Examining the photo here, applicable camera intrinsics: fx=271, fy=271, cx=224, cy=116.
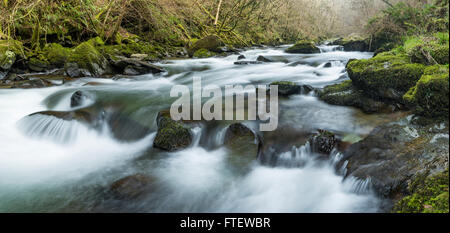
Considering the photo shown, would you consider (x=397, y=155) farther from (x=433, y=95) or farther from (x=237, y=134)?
(x=237, y=134)

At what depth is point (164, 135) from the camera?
4.30 metres

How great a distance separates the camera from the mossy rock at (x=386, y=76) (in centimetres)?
417

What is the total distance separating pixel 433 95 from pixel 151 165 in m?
3.63

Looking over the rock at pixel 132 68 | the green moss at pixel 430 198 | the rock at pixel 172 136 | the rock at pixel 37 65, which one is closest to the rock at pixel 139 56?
the rock at pixel 132 68

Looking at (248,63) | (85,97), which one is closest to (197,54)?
(248,63)

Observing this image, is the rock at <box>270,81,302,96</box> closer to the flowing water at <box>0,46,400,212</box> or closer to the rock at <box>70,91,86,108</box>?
the flowing water at <box>0,46,400,212</box>

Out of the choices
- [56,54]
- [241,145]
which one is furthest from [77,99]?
[56,54]

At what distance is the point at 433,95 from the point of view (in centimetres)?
300

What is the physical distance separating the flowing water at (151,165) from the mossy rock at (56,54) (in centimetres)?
263

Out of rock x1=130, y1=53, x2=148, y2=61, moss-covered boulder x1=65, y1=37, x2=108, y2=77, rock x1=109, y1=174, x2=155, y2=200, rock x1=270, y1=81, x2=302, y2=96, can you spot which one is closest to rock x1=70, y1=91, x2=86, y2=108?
moss-covered boulder x1=65, y1=37, x2=108, y2=77

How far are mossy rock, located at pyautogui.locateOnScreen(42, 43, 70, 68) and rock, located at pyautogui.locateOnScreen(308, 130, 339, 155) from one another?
326 inches

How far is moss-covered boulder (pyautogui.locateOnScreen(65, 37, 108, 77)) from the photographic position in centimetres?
A: 817

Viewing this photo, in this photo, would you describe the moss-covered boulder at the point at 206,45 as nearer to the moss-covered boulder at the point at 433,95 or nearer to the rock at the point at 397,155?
the rock at the point at 397,155

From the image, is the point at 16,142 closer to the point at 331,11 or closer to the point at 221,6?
the point at 221,6
